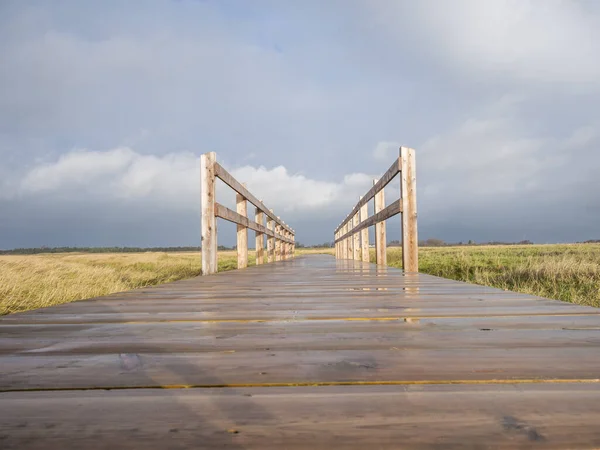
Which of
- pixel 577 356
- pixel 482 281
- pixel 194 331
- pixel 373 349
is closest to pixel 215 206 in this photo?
pixel 194 331

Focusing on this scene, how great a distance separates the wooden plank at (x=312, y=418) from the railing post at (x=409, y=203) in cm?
362

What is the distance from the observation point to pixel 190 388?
791 mm

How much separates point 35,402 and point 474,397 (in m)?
0.84

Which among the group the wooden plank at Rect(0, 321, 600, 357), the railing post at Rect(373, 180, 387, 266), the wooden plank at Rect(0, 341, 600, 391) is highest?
the railing post at Rect(373, 180, 387, 266)

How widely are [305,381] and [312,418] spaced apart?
0.57 feet

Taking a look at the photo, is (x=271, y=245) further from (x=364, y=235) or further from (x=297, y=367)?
(x=297, y=367)

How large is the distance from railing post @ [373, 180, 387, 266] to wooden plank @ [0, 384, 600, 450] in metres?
5.34

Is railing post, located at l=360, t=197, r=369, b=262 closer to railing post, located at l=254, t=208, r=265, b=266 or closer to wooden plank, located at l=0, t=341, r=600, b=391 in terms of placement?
railing post, located at l=254, t=208, r=265, b=266

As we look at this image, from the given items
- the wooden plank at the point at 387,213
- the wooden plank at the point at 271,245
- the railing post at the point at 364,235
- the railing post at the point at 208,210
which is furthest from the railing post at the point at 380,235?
the wooden plank at the point at 271,245

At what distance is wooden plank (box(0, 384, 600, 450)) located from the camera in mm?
582

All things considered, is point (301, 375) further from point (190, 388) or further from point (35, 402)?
Result: point (35, 402)

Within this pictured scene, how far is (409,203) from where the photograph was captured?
4.35 metres

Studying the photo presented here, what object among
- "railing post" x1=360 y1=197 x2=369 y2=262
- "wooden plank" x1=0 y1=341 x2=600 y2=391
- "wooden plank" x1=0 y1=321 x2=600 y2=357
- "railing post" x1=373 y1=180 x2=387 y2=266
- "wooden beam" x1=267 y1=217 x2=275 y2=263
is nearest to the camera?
"wooden plank" x1=0 y1=341 x2=600 y2=391

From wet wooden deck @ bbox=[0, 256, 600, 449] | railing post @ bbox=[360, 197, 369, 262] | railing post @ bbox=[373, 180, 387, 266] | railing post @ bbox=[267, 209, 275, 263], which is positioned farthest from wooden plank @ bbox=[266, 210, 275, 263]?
wet wooden deck @ bbox=[0, 256, 600, 449]
